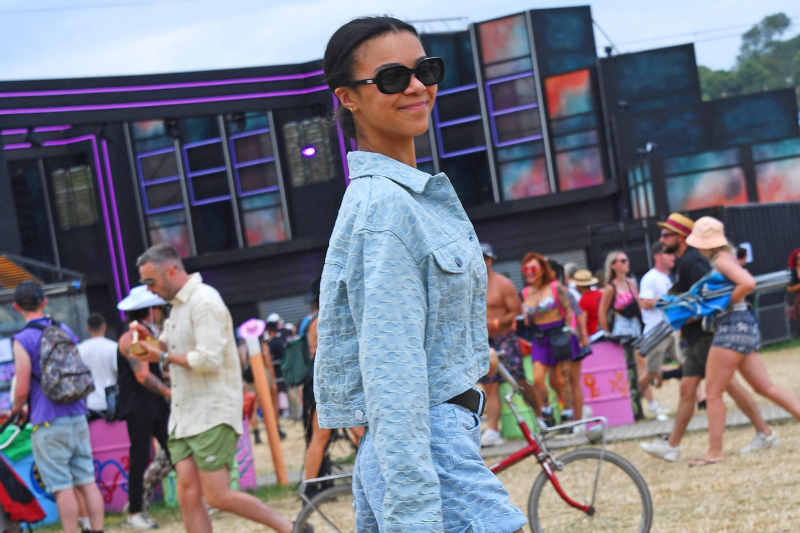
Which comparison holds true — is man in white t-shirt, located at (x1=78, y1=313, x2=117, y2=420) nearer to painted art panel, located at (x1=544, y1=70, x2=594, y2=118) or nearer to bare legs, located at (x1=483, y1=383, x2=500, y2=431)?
bare legs, located at (x1=483, y1=383, x2=500, y2=431)

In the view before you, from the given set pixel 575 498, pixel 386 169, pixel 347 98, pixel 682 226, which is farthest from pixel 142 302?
pixel 386 169

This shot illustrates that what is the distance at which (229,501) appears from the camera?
17.0ft

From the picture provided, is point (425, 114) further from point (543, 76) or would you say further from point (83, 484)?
point (543, 76)

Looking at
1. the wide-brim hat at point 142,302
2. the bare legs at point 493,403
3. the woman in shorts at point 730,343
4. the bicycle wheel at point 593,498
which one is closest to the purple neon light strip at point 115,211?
the bare legs at point 493,403

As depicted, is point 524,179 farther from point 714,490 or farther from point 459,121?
point 714,490

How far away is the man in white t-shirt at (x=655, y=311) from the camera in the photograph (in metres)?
10.3

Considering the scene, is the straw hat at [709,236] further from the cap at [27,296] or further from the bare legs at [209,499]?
the cap at [27,296]

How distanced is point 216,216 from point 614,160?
1182cm

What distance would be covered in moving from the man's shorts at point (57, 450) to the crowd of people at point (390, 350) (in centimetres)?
1

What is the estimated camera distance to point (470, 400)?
1.88m

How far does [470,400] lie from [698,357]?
5888mm

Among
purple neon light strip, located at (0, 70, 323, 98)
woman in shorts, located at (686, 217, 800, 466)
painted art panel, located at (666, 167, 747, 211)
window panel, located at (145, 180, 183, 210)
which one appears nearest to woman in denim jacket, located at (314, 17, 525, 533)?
woman in shorts, located at (686, 217, 800, 466)

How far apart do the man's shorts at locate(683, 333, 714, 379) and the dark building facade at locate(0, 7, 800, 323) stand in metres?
15.8

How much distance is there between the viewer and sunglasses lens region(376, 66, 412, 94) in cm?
191
